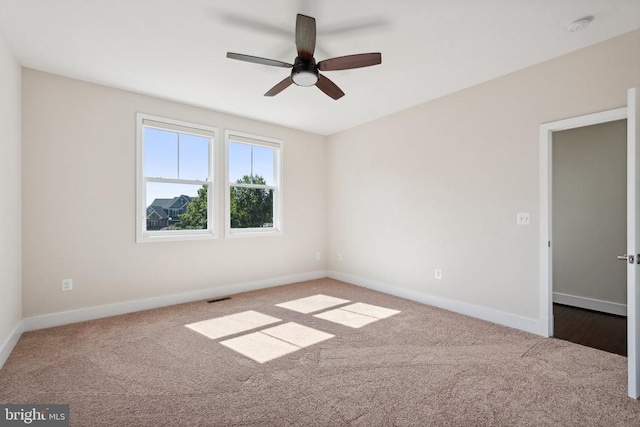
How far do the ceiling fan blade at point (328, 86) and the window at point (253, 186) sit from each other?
84.2 inches

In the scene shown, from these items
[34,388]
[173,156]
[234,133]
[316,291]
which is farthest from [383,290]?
[34,388]

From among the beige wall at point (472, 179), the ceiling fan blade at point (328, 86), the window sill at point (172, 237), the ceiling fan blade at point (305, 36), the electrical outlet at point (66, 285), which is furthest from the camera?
the window sill at point (172, 237)

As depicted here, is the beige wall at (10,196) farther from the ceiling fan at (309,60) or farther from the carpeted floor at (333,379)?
the ceiling fan at (309,60)

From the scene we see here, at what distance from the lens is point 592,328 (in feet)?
10.4

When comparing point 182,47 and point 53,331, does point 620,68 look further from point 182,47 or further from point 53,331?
point 53,331

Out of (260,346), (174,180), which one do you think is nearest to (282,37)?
(174,180)

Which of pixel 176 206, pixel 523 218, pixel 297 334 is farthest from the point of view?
pixel 176 206

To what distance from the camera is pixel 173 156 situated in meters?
4.04

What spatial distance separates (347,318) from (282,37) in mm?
2944

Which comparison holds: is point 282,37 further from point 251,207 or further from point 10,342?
point 10,342

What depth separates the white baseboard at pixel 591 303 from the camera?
3.57 meters

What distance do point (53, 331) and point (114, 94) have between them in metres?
2.68

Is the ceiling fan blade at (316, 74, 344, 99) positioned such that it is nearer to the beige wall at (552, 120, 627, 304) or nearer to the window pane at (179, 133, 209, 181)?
the window pane at (179, 133, 209, 181)

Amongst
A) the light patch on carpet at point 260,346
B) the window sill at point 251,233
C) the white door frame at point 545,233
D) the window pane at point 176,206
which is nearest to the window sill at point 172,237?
the window pane at point 176,206
